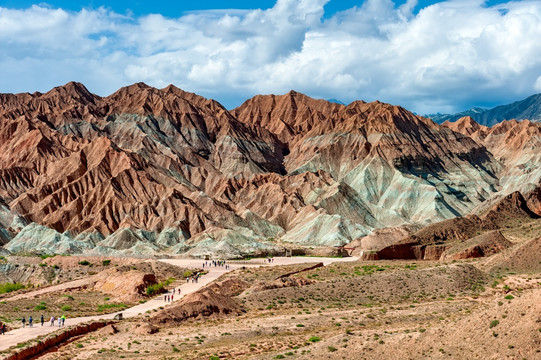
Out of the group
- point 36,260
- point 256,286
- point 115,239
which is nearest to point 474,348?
point 256,286

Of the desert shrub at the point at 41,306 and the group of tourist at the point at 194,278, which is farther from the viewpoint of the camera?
the group of tourist at the point at 194,278

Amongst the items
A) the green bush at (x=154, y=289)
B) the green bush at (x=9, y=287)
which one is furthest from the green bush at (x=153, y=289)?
the green bush at (x=9, y=287)

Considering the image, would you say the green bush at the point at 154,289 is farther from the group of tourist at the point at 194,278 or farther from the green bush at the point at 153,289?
the group of tourist at the point at 194,278

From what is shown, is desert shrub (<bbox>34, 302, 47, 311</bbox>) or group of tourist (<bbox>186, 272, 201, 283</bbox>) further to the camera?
group of tourist (<bbox>186, 272, 201, 283</bbox>)

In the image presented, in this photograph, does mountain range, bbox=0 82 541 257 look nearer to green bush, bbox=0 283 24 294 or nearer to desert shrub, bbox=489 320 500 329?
green bush, bbox=0 283 24 294

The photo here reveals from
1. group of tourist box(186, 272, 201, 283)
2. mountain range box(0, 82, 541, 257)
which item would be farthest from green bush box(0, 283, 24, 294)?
mountain range box(0, 82, 541, 257)

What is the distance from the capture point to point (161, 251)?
118188 millimetres

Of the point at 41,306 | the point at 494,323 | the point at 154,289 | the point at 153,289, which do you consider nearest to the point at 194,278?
the point at 154,289

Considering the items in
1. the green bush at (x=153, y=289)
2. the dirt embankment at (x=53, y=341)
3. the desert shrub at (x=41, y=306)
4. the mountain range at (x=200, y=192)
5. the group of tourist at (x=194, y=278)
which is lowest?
the dirt embankment at (x=53, y=341)

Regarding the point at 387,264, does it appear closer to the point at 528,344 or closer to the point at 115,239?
the point at 528,344

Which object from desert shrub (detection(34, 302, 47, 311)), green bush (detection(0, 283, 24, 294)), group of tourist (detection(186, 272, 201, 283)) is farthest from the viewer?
green bush (detection(0, 283, 24, 294))

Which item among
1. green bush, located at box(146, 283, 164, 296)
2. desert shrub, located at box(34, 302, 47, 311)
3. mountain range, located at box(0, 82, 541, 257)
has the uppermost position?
mountain range, located at box(0, 82, 541, 257)

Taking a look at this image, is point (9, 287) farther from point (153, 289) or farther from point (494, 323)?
point (494, 323)

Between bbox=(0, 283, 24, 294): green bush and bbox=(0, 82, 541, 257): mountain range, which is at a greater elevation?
bbox=(0, 82, 541, 257): mountain range
